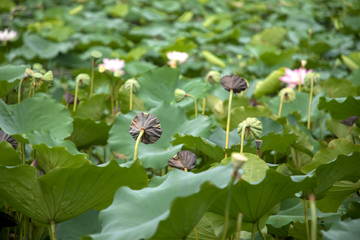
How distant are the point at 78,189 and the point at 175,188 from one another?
0.69 ft

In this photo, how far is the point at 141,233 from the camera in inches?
18.0

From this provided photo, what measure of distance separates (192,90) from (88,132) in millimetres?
428

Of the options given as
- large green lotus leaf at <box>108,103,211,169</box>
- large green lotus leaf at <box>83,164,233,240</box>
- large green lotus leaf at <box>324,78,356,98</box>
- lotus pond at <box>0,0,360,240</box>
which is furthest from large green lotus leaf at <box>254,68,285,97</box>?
large green lotus leaf at <box>83,164,233,240</box>

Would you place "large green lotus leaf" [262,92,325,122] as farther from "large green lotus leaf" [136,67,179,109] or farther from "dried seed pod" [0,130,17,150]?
"dried seed pod" [0,130,17,150]

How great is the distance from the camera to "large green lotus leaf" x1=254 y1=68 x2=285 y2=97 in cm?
153

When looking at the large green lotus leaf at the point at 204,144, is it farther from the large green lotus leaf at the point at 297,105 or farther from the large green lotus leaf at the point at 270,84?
the large green lotus leaf at the point at 270,84

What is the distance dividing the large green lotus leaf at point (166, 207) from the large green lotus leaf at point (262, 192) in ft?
0.19

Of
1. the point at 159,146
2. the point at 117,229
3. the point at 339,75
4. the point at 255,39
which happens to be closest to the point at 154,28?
the point at 255,39

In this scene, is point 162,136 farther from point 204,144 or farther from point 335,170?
point 335,170

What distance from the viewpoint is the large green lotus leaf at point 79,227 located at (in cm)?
77

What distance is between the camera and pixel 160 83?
4.11 ft

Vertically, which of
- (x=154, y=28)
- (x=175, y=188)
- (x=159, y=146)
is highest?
(x=175, y=188)

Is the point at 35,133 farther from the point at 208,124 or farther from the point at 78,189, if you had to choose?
the point at 208,124

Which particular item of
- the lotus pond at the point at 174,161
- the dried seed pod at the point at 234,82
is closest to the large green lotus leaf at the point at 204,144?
the lotus pond at the point at 174,161
